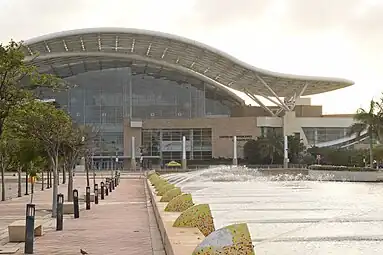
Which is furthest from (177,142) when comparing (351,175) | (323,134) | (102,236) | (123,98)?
(102,236)

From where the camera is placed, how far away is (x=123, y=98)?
96.4 meters

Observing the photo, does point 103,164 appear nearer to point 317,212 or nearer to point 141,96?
point 141,96

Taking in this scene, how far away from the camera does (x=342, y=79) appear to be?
3612 inches

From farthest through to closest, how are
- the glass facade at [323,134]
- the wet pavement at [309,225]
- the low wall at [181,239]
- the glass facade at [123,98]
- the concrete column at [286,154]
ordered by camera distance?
the glass facade at [323,134], the glass facade at [123,98], the concrete column at [286,154], the wet pavement at [309,225], the low wall at [181,239]

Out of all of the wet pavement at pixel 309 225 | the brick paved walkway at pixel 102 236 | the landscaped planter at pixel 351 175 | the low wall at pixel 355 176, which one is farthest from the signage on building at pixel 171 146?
the brick paved walkway at pixel 102 236

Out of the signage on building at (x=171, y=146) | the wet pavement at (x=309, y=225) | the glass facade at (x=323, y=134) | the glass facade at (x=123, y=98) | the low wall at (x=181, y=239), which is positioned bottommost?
the wet pavement at (x=309, y=225)

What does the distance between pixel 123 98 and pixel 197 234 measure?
87.8 m

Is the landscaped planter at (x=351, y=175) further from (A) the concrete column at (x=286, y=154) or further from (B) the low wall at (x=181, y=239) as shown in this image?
(A) the concrete column at (x=286, y=154)

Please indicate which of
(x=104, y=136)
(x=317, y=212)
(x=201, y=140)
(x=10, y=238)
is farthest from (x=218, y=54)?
(x=10, y=238)

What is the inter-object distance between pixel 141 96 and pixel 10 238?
84.7 metres

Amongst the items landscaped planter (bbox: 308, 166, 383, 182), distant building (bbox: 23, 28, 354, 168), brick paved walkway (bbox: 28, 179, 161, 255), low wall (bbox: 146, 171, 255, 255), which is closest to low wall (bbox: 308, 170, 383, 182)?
landscaped planter (bbox: 308, 166, 383, 182)

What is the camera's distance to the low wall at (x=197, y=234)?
6258 millimetres

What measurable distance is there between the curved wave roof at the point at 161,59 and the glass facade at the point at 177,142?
8972mm

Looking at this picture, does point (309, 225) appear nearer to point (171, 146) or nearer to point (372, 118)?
point (372, 118)
